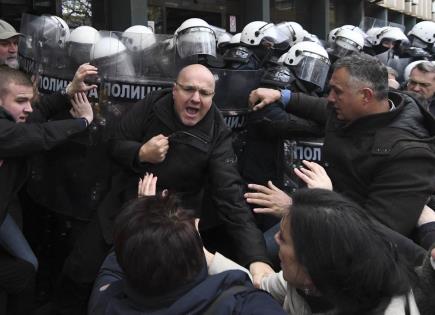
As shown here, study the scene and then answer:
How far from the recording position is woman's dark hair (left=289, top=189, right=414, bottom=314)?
4.57 feet

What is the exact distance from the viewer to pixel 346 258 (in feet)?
4.55

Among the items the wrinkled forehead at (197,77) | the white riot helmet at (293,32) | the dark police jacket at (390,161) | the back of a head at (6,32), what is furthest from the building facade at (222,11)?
the dark police jacket at (390,161)

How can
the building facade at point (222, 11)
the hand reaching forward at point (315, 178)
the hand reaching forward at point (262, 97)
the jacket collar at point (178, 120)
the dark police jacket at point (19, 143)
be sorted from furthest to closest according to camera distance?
the building facade at point (222, 11)
the hand reaching forward at point (262, 97)
the jacket collar at point (178, 120)
the dark police jacket at point (19, 143)
the hand reaching forward at point (315, 178)

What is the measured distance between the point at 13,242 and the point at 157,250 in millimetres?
1865

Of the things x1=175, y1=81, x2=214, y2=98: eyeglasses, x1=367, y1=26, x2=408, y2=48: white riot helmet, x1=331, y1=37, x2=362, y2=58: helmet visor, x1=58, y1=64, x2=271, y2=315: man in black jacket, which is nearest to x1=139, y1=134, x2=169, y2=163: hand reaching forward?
x1=58, y1=64, x2=271, y2=315: man in black jacket

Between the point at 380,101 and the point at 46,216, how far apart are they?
112 inches

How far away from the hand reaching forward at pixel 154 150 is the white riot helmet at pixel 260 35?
2.58 metres

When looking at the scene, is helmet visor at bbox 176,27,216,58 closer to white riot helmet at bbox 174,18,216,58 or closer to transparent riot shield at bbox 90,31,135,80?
white riot helmet at bbox 174,18,216,58

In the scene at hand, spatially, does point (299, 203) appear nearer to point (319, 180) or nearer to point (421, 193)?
point (319, 180)

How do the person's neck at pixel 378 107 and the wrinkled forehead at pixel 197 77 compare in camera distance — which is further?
the wrinkled forehead at pixel 197 77

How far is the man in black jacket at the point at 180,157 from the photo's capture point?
9.27ft

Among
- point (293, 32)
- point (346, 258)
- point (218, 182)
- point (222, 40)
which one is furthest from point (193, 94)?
point (293, 32)

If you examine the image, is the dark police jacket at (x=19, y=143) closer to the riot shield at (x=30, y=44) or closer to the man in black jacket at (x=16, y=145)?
the man in black jacket at (x=16, y=145)

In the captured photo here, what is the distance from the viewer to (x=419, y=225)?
2.29m
